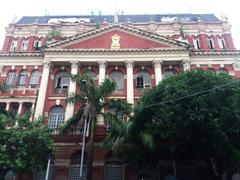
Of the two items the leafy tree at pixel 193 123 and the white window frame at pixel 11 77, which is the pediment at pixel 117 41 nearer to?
the white window frame at pixel 11 77

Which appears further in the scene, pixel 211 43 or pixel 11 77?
pixel 211 43

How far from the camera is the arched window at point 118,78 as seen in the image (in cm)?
3195

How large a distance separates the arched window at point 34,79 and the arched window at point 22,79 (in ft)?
2.37

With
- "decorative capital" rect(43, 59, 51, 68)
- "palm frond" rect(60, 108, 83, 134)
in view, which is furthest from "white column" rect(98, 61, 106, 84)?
"palm frond" rect(60, 108, 83, 134)

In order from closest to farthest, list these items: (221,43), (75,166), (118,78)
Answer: (75,166)
(118,78)
(221,43)

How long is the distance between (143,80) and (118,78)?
3.01 metres

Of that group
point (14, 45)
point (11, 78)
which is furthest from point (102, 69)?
point (14, 45)

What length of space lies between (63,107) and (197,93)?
54.9 feet

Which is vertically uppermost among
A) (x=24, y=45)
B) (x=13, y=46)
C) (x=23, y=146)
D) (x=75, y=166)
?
(x=24, y=45)

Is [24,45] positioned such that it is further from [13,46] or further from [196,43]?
[196,43]

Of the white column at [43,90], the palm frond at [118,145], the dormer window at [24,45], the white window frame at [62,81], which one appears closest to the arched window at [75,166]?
the white column at [43,90]

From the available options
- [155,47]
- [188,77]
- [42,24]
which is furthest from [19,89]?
[188,77]

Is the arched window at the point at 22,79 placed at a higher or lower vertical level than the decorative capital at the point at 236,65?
lower

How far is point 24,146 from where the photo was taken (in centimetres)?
2022
